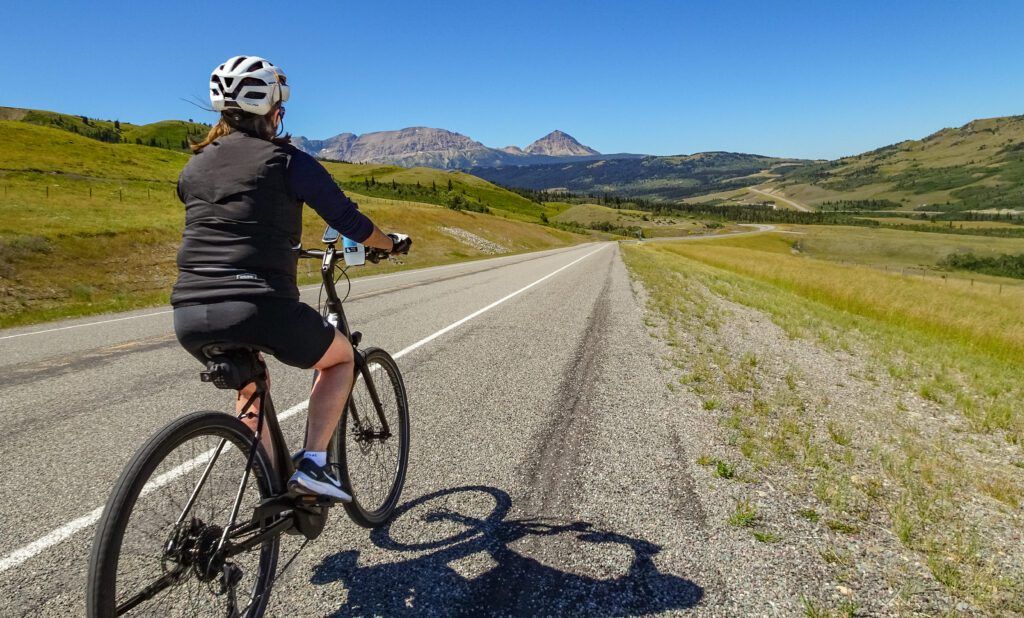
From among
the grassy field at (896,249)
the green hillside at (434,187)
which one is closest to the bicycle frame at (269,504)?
the grassy field at (896,249)

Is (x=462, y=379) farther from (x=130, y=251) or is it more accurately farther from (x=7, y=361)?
(x=130, y=251)

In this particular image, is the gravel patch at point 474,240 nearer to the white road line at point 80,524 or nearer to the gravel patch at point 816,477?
the gravel patch at point 816,477

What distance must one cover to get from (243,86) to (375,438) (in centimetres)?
241

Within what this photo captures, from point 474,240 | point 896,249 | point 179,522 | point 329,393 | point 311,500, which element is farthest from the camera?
point 896,249

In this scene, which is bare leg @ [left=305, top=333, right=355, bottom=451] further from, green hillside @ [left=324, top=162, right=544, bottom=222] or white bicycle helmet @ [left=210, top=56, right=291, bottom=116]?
green hillside @ [left=324, top=162, right=544, bottom=222]

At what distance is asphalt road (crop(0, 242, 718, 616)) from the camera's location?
2.76 m

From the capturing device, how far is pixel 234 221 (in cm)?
230

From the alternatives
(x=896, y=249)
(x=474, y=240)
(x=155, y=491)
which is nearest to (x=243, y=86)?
(x=155, y=491)

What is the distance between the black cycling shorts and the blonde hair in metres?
0.86

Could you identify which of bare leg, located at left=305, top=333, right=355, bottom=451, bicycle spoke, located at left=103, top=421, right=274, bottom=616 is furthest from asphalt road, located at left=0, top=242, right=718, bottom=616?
bare leg, located at left=305, top=333, right=355, bottom=451

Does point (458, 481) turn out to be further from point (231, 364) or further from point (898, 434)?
point (898, 434)

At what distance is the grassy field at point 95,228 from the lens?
708 inches

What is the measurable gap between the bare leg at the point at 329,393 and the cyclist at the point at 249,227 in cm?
14

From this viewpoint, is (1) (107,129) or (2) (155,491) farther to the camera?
(1) (107,129)
